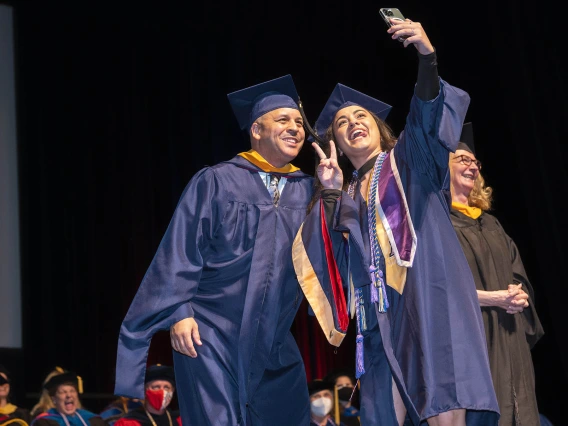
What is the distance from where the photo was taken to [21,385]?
7680 millimetres

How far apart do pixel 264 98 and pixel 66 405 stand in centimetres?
391

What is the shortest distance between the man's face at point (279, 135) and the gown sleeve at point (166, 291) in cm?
44

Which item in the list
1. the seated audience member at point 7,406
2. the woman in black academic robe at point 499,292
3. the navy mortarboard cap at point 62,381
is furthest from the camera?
the navy mortarboard cap at point 62,381

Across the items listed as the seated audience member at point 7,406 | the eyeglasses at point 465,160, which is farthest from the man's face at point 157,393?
the eyeglasses at point 465,160

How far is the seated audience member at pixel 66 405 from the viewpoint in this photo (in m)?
6.91

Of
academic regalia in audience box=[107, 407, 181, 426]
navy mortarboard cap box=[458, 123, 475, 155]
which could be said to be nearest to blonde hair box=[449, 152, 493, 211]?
navy mortarboard cap box=[458, 123, 475, 155]

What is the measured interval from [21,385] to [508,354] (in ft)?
16.4

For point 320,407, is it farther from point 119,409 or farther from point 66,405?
point 66,405

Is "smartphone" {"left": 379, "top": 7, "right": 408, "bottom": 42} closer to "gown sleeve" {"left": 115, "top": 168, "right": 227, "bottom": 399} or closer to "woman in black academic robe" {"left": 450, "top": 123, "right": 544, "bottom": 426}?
"gown sleeve" {"left": 115, "top": 168, "right": 227, "bottom": 399}

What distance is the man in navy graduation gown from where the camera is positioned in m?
3.62

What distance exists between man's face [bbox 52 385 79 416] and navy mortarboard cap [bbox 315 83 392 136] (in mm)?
4015

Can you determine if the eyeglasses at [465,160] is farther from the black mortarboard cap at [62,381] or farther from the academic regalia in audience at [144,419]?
the black mortarboard cap at [62,381]

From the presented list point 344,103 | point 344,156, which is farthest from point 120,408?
point 344,103

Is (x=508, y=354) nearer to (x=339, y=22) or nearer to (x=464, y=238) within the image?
(x=464, y=238)
